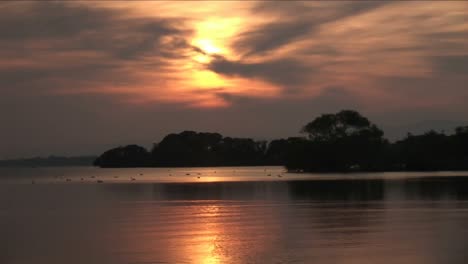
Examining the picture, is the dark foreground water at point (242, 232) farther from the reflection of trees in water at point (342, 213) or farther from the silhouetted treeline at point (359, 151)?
the silhouetted treeline at point (359, 151)

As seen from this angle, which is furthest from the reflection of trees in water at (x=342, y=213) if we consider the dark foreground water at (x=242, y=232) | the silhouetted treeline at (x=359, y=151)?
the silhouetted treeline at (x=359, y=151)

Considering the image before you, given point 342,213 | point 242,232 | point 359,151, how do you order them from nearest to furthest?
1. point 242,232
2. point 342,213
3. point 359,151

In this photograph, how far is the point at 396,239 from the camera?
23734 mm

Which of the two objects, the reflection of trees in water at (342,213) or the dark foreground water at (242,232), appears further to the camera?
the reflection of trees in water at (342,213)

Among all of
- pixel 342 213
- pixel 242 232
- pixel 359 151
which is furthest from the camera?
pixel 359 151

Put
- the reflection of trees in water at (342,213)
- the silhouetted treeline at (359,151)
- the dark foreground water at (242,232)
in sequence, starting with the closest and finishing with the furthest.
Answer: the dark foreground water at (242,232) < the reflection of trees in water at (342,213) < the silhouetted treeline at (359,151)

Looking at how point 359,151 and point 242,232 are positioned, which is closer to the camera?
point 242,232

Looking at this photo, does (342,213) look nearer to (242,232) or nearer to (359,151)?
(242,232)

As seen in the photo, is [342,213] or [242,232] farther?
[342,213]

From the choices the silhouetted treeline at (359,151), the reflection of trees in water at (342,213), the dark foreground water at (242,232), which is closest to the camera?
the dark foreground water at (242,232)

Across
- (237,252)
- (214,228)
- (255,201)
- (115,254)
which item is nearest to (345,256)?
(237,252)

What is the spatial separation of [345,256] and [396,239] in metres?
4.35

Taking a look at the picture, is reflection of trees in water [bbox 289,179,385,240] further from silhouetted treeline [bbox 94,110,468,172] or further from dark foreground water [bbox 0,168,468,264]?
silhouetted treeline [bbox 94,110,468,172]

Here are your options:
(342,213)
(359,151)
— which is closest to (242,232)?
(342,213)
